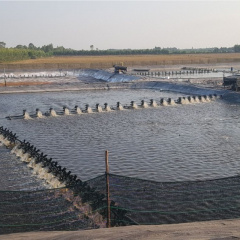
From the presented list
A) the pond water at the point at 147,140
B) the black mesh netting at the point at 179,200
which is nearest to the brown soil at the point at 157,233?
the black mesh netting at the point at 179,200

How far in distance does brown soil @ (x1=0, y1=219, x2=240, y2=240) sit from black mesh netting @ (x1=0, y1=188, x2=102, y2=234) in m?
1.30

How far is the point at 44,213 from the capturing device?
11086mm

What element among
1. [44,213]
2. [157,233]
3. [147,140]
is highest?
[157,233]

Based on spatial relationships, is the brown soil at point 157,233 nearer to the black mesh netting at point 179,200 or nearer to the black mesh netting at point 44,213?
the black mesh netting at point 44,213

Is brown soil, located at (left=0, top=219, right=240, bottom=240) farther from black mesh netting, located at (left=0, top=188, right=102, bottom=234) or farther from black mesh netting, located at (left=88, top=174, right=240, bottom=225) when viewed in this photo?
black mesh netting, located at (left=88, top=174, right=240, bottom=225)

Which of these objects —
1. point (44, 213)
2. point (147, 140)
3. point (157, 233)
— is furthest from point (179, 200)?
point (147, 140)

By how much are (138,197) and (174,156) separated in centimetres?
781

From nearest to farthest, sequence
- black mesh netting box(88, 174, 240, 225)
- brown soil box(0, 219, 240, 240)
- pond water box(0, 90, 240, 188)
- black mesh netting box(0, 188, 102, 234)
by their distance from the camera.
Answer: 1. brown soil box(0, 219, 240, 240)
2. black mesh netting box(0, 188, 102, 234)
3. black mesh netting box(88, 174, 240, 225)
4. pond water box(0, 90, 240, 188)

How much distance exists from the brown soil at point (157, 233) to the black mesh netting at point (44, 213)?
4.28 ft

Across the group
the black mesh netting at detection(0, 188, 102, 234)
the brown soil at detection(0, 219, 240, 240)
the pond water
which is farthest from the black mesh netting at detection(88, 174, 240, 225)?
the pond water

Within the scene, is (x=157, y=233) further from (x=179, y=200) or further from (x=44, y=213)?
(x=44, y=213)

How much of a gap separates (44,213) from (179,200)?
377 cm

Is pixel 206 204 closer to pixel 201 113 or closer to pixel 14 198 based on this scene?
pixel 14 198

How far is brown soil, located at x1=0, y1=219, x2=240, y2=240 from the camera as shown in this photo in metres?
8.18
